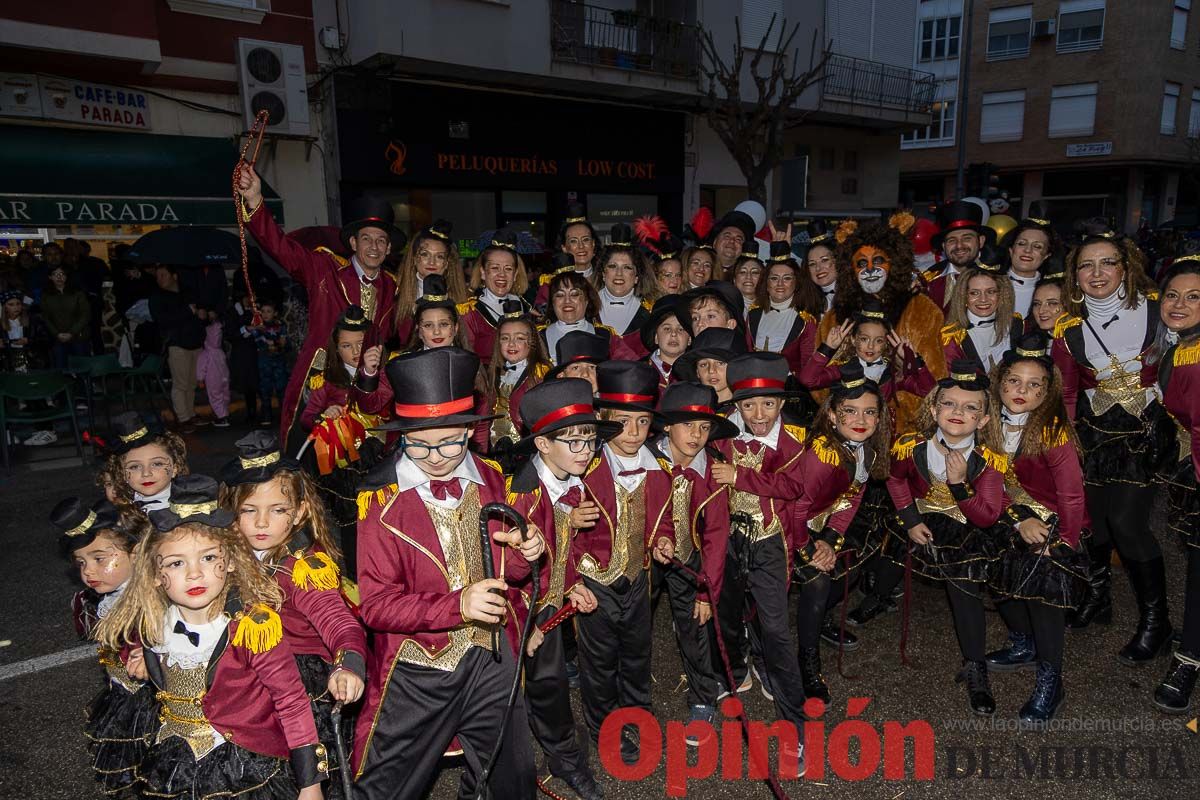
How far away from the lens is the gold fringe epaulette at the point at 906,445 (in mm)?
4043

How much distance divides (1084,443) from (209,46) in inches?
527

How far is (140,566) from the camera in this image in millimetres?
2584

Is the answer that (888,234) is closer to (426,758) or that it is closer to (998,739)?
(998,739)

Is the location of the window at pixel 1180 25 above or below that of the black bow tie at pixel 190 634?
above

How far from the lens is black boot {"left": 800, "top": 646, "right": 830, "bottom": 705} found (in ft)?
13.3

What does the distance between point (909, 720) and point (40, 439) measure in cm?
1020

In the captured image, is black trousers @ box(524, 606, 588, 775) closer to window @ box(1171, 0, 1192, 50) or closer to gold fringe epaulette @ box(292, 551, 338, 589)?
gold fringe epaulette @ box(292, 551, 338, 589)

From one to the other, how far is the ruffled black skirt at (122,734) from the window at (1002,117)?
38.7m

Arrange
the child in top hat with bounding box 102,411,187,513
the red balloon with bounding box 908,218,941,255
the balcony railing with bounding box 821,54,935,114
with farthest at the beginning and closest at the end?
the balcony railing with bounding box 821,54,935,114
the red balloon with bounding box 908,218,941,255
the child in top hat with bounding box 102,411,187,513

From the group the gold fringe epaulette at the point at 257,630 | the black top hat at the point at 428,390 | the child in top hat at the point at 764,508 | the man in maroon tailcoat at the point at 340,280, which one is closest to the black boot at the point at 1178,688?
the child in top hat at the point at 764,508

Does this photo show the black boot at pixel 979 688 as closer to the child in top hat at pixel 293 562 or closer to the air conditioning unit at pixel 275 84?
the child in top hat at pixel 293 562

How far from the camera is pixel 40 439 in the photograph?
930cm

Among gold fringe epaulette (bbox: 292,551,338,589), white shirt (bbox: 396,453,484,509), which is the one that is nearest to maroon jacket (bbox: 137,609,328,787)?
gold fringe epaulette (bbox: 292,551,338,589)

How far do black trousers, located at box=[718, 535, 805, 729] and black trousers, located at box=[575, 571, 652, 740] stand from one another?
19.4 inches
